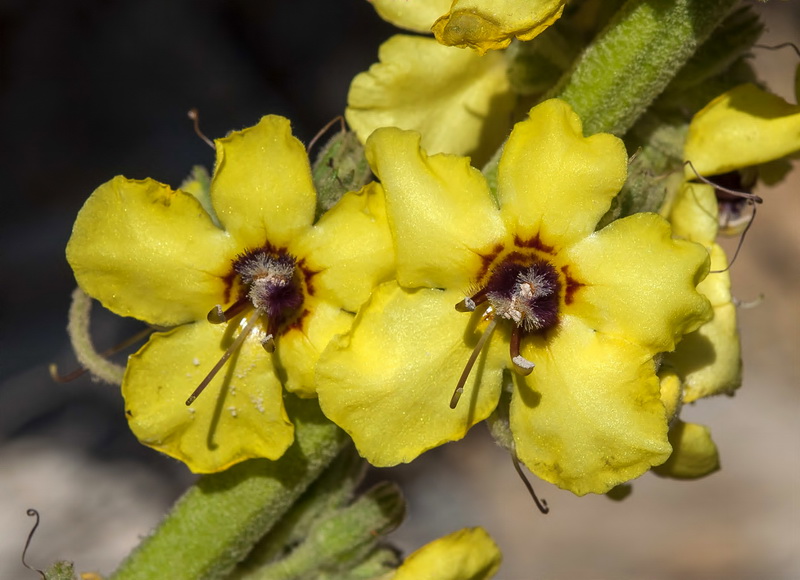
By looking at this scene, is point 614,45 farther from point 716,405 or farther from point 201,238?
point 716,405

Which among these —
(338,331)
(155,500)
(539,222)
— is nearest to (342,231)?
(338,331)

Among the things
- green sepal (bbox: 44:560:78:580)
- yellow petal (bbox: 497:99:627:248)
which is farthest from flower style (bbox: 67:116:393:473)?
green sepal (bbox: 44:560:78:580)

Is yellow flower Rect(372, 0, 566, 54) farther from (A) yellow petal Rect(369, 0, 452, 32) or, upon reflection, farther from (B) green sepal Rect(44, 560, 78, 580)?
(B) green sepal Rect(44, 560, 78, 580)

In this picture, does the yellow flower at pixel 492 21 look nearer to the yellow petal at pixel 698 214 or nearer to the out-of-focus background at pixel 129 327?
the yellow petal at pixel 698 214

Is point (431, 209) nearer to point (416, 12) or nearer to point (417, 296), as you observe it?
point (417, 296)

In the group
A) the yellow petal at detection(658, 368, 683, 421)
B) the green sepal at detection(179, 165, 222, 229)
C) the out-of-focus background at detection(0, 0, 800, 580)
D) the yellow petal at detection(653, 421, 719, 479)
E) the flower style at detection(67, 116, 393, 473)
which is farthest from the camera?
the out-of-focus background at detection(0, 0, 800, 580)

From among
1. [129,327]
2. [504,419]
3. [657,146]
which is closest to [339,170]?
[504,419]
